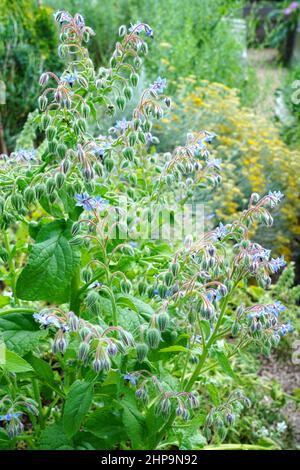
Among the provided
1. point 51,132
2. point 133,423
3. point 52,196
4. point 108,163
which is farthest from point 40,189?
point 133,423

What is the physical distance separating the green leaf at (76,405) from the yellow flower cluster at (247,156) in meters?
2.53

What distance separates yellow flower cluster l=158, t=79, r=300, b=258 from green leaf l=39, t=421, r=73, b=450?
2435 millimetres

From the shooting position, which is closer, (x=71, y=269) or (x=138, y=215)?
(x=71, y=269)

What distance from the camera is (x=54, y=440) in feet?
5.71

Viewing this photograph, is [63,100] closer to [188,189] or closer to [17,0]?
[188,189]

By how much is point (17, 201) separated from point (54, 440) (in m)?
0.63

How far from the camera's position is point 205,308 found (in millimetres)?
1534

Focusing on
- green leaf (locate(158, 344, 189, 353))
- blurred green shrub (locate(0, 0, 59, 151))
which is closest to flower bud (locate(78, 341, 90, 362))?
green leaf (locate(158, 344, 189, 353))

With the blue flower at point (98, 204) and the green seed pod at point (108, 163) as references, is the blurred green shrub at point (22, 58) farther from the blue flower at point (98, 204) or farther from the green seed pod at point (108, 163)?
the blue flower at point (98, 204)

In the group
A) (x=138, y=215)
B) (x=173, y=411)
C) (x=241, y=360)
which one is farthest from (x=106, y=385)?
(x=241, y=360)

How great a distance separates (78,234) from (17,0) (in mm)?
4040

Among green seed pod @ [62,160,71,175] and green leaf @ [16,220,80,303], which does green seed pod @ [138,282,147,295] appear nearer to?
green leaf @ [16,220,80,303]

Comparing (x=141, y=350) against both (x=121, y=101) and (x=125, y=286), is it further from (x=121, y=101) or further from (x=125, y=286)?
(x=121, y=101)

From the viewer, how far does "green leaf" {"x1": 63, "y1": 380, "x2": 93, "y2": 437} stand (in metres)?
1.57
